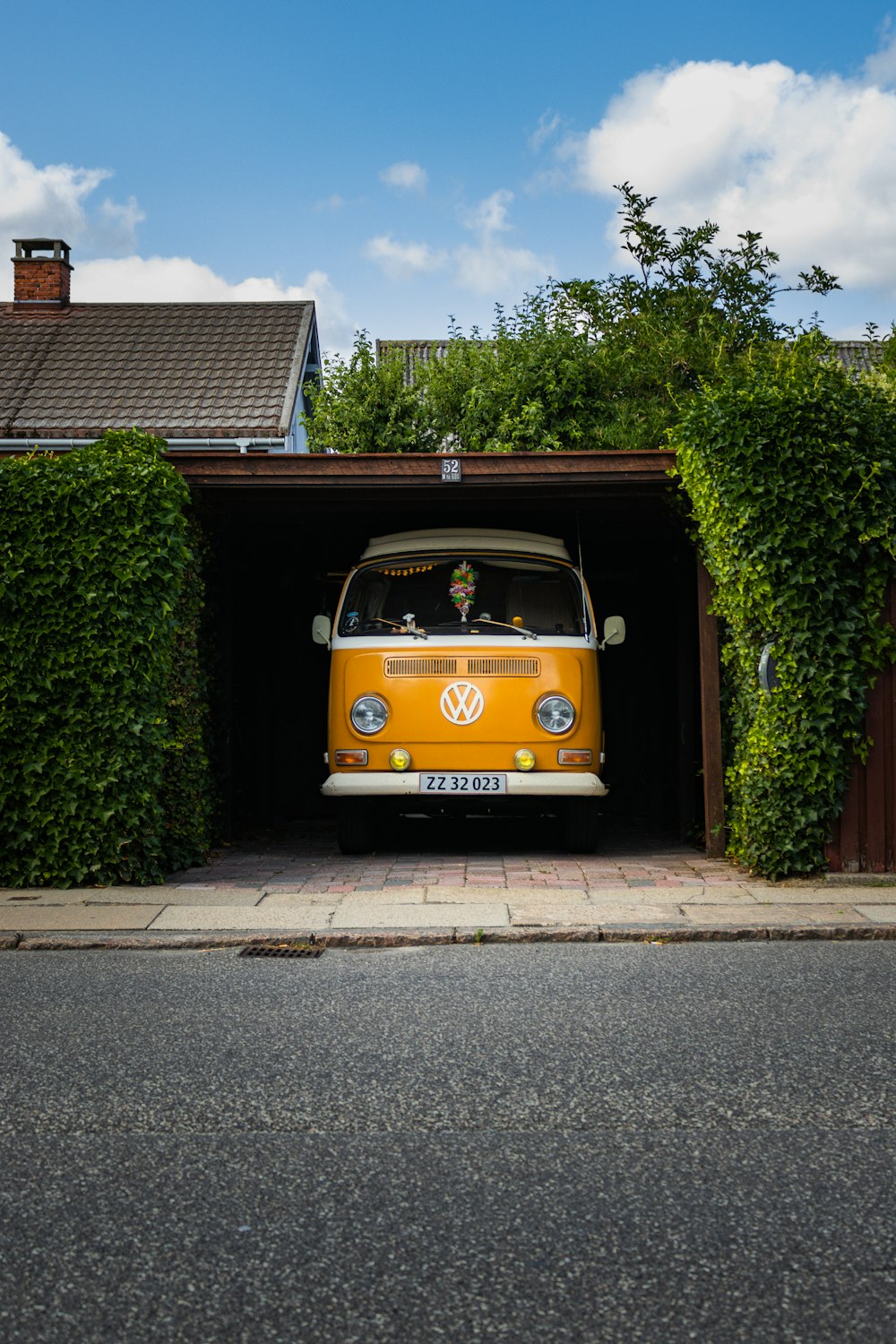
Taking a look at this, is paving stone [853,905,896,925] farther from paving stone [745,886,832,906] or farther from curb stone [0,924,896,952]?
paving stone [745,886,832,906]

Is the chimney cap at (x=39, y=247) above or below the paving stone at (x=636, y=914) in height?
above

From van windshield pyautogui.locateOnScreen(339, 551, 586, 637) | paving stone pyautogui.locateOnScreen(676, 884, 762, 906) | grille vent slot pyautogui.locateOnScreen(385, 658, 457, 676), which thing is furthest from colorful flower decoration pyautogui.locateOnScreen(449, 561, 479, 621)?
paving stone pyautogui.locateOnScreen(676, 884, 762, 906)

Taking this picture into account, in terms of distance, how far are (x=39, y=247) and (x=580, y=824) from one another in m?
18.7

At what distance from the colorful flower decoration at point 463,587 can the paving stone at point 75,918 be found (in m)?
3.29

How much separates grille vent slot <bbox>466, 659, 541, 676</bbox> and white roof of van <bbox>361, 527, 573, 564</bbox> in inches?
43.5

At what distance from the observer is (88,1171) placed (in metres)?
3.58

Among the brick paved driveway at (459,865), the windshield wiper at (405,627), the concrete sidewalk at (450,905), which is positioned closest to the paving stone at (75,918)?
the concrete sidewalk at (450,905)

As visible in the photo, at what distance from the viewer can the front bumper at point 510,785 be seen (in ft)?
30.5

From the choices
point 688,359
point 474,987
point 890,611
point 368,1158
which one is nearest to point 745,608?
point 890,611

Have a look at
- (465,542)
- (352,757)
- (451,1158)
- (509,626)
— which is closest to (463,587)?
(465,542)

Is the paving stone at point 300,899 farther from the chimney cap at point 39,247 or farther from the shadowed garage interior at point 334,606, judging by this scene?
the chimney cap at point 39,247

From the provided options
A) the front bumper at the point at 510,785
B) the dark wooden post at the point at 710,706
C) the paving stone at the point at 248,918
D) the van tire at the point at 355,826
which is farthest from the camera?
the van tire at the point at 355,826

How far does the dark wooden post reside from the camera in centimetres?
949

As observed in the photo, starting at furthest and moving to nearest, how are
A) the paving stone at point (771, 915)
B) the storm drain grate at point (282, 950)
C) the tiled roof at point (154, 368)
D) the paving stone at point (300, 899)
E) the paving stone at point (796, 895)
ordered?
the tiled roof at point (154, 368) < the paving stone at point (300, 899) < the paving stone at point (796, 895) < the paving stone at point (771, 915) < the storm drain grate at point (282, 950)
